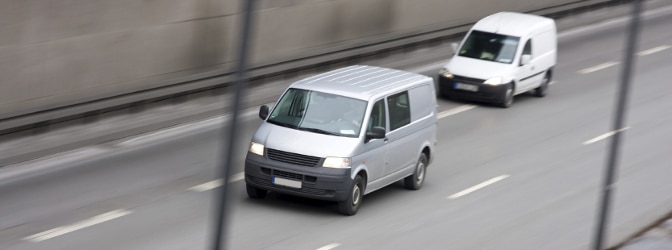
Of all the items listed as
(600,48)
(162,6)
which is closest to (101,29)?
(162,6)

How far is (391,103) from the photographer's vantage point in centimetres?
1530

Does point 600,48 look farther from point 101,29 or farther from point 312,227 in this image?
point 312,227

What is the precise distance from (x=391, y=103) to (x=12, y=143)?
5.34 metres

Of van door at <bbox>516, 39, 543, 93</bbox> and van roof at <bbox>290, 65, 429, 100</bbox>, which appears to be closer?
van roof at <bbox>290, 65, 429, 100</bbox>

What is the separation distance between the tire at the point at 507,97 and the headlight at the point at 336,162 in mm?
8963

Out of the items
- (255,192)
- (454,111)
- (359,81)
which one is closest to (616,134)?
(359,81)

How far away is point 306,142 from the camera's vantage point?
561 inches

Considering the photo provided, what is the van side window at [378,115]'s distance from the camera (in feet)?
48.8

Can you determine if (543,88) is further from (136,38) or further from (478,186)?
(136,38)

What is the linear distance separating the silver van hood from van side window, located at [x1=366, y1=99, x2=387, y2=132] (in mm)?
475

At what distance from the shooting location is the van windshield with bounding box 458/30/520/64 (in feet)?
76.3

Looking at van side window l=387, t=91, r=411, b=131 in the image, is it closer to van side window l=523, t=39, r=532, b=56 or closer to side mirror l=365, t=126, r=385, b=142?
side mirror l=365, t=126, r=385, b=142

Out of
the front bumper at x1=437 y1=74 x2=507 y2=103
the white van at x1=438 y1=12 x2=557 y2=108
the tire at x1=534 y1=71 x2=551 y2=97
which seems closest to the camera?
the front bumper at x1=437 y1=74 x2=507 y2=103

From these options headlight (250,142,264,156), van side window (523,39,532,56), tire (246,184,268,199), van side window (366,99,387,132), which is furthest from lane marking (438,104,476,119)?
headlight (250,142,264,156)
